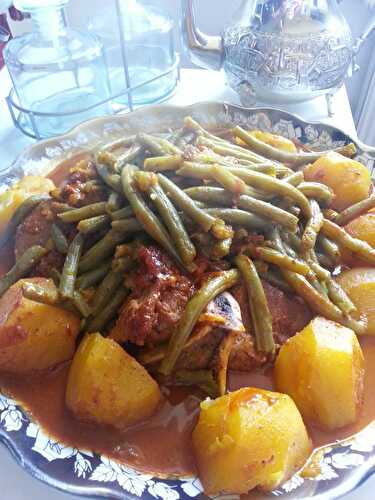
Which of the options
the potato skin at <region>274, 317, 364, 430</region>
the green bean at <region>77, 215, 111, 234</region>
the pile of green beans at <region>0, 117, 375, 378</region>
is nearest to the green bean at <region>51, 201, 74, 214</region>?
the pile of green beans at <region>0, 117, 375, 378</region>

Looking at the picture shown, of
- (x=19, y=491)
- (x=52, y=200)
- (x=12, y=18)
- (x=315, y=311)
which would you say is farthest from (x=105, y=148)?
(x=12, y=18)

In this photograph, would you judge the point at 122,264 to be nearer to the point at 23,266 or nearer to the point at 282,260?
the point at 23,266

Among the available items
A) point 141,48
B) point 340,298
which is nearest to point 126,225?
point 340,298

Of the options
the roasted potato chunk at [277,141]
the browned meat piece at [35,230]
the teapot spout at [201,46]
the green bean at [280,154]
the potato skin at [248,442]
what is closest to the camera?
the potato skin at [248,442]

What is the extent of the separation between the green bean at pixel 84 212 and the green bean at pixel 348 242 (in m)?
0.80

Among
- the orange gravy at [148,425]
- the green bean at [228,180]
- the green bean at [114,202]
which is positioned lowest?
the orange gravy at [148,425]

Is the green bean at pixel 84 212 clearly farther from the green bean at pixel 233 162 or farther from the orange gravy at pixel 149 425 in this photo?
the orange gravy at pixel 149 425

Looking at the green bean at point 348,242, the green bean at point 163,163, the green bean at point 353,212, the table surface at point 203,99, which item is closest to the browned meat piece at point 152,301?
the green bean at point 163,163

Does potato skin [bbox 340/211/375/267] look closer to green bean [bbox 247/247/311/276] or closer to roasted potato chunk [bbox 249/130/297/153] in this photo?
green bean [bbox 247/247/311/276]

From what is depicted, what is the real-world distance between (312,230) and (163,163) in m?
0.58

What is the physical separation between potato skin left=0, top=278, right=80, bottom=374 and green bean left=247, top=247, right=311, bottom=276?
2.14ft

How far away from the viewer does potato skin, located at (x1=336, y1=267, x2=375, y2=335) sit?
1545mm

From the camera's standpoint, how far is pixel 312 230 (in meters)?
1.63

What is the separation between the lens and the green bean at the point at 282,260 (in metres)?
1.53
